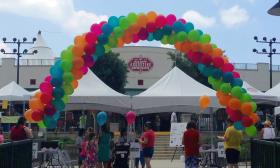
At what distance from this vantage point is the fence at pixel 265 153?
852 centimetres

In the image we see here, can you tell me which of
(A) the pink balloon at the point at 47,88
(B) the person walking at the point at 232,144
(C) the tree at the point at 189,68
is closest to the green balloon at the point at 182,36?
(B) the person walking at the point at 232,144

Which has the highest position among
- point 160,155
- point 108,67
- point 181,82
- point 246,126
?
point 108,67

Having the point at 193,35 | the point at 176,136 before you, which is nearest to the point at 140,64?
the point at 176,136

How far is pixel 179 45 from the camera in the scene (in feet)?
50.6

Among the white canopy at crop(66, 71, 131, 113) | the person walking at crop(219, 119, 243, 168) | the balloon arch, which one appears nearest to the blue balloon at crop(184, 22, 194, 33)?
the balloon arch

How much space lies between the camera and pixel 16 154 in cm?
1029

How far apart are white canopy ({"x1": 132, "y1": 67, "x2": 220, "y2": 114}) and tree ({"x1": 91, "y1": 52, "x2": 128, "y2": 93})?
89.9 ft

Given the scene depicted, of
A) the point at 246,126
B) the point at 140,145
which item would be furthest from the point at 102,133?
the point at 246,126

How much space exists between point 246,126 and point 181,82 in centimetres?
674

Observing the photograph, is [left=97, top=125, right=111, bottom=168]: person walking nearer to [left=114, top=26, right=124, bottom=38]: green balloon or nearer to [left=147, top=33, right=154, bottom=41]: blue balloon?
[left=114, top=26, right=124, bottom=38]: green balloon

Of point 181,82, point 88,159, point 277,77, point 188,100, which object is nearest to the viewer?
point 88,159

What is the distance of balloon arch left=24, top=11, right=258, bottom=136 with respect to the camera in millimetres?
14836

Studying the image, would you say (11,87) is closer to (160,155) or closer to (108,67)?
(160,155)

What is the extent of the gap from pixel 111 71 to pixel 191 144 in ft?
120
